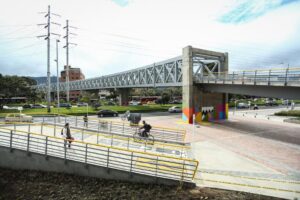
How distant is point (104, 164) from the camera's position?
1113 centimetres

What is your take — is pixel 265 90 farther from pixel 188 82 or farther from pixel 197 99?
pixel 188 82

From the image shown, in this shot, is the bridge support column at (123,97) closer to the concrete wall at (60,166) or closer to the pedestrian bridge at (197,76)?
the pedestrian bridge at (197,76)

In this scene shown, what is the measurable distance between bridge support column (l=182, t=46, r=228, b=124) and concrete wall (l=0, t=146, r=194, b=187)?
64.2ft

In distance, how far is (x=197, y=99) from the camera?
97.7 ft

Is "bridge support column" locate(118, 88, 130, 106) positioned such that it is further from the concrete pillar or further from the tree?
the concrete pillar

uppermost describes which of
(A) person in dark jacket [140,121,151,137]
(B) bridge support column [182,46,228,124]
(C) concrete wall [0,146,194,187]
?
(B) bridge support column [182,46,228,124]

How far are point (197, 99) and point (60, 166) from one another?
22498mm

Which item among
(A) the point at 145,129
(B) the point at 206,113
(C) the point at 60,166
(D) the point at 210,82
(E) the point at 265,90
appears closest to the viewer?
(C) the point at 60,166

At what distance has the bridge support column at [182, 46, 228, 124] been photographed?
2889cm

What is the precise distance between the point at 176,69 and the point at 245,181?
2726cm

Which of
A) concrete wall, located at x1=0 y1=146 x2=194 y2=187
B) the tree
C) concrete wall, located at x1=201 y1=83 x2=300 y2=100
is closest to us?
concrete wall, located at x1=0 y1=146 x2=194 y2=187

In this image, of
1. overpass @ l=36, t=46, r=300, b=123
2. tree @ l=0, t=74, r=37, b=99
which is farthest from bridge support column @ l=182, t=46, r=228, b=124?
tree @ l=0, t=74, r=37, b=99

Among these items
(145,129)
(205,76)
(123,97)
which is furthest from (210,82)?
(123,97)

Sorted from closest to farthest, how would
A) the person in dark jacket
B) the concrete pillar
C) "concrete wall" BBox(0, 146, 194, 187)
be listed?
"concrete wall" BBox(0, 146, 194, 187) → the person in dark jacket → the concrete pillar
